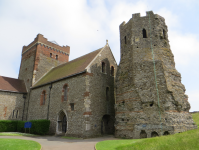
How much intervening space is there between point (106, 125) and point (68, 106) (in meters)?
4.85

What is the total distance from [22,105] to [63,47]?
1276 centimetres

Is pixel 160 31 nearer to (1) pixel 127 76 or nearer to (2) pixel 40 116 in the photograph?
(1) pixel 127 76

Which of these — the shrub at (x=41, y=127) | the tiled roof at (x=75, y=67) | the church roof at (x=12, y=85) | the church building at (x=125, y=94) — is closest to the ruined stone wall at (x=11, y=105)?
the church building at (x=125, y=94)

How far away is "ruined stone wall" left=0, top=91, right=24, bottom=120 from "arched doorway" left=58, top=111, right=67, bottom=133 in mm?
8893

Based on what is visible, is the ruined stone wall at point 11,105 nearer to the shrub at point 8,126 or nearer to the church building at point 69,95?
the church building at point 69,95

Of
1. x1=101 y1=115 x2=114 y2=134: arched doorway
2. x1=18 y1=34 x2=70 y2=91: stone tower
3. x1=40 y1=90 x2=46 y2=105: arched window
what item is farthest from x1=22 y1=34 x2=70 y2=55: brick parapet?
x1=101 y1=115 x2=114 y2=134: arched doorway

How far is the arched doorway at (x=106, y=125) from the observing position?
17.5 m

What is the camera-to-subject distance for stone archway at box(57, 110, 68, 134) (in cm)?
1750

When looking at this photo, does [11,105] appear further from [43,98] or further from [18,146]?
[18,146]

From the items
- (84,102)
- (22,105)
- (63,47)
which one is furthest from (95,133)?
(63,47)

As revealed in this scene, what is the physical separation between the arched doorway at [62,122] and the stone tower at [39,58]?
929 centimetres

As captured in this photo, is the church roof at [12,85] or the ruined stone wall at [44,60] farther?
the ruined stone wall at [44,60]

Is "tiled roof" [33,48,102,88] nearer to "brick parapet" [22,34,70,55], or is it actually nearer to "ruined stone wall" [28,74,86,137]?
"ruined stone wall" [28,74,86,137]

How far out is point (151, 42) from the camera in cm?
1528
